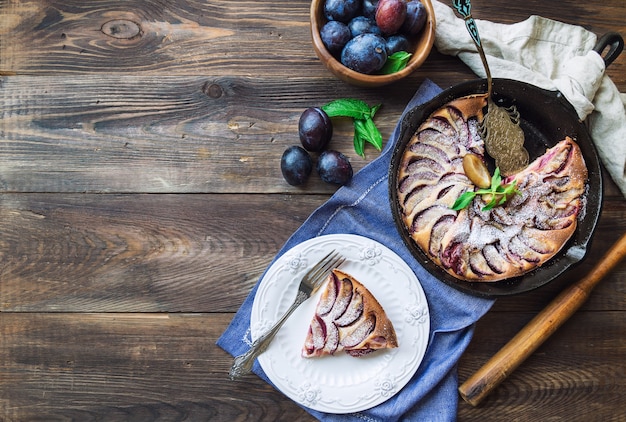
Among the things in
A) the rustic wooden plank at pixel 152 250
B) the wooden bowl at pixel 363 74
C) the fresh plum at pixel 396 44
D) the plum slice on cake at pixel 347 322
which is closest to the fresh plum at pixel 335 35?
the wooden bowl at pixel 363 74

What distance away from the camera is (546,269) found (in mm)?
1714

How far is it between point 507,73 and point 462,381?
1.01 m

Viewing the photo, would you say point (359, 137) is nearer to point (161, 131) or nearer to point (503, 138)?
point (503, 138)

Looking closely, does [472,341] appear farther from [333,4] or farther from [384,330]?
[333,4]

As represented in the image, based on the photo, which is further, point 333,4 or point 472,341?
point 472,341

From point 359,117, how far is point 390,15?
0.33 meters

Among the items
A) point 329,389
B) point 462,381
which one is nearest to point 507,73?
point 462,381


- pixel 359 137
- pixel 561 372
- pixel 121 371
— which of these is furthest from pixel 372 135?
pixel 121 371

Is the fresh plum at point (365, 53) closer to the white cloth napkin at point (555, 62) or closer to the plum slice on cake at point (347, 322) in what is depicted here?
the white cloth napkin at point (555, 62)

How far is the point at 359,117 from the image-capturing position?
184 cm

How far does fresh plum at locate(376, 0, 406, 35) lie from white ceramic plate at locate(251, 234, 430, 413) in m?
0.64

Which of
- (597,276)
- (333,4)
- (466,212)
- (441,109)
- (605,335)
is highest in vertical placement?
(333,4)

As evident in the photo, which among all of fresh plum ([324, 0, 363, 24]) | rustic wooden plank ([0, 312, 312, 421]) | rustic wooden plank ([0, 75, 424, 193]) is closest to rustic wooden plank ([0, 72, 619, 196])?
rustic wooden plank ([0, 75, 424, 193])

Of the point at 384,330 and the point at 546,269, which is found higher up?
the point at 546,269
